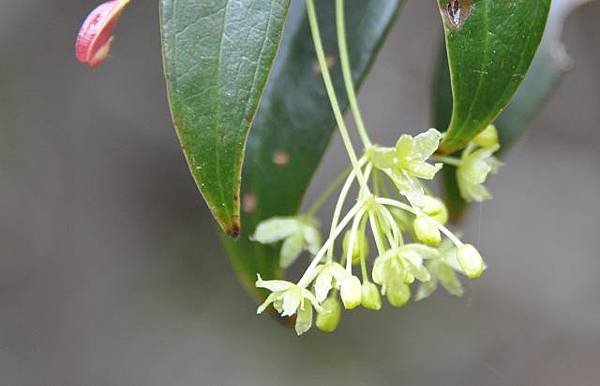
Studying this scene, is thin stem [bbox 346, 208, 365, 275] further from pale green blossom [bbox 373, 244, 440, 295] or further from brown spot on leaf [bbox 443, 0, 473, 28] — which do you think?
brown spot on leaf [bbox 443, 0, 473, 28]

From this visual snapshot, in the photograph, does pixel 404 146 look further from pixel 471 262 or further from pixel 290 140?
pixel 290 140

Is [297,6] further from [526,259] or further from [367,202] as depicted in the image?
[526,259]

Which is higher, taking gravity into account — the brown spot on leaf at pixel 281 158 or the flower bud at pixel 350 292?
the brown spot on leaf at pixel 281 158

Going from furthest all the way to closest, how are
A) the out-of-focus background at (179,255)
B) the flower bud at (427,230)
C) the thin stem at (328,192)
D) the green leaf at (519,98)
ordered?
the out-of-focus background at (179,255) → the green leaf at (519,98) → the thin stem at (328,192) → the flower bud at (427,230)

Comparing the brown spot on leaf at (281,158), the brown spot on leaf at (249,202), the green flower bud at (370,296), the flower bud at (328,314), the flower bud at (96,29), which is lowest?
the flower bud at (328,314)

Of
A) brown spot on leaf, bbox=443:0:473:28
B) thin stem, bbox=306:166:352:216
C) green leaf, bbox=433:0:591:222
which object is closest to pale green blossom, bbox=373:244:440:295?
thin stem, bbox=306:166:352:216

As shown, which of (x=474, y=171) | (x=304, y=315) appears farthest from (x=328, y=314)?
(x=474, y=171)

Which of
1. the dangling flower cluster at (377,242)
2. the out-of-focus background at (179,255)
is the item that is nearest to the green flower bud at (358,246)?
the dangling flower cluster at (377,242)

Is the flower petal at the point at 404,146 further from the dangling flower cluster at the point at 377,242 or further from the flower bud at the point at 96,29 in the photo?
the flower bud at the point at 96,29
